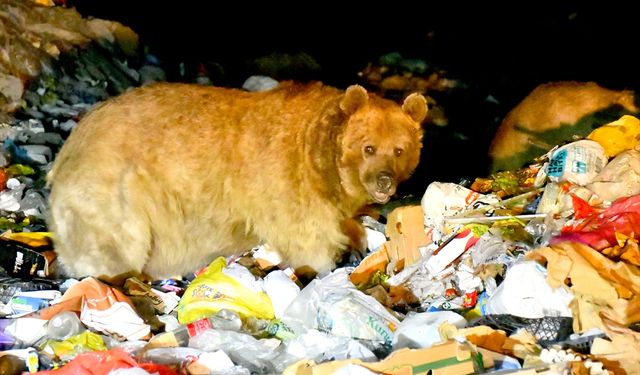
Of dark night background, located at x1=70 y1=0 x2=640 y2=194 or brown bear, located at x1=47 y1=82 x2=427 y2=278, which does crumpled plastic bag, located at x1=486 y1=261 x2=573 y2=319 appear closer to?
brown bear, located at x1=47 y1=82 x2=427 y2=278

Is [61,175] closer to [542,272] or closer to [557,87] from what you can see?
[542,272]

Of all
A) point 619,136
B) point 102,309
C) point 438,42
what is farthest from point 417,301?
point 438,42

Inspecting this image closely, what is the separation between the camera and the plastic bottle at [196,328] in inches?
160

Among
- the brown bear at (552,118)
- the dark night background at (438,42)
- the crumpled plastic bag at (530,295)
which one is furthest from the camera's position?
the dark night background at (438,42)

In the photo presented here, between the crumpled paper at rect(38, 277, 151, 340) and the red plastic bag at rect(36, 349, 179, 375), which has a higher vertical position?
the red plastic bag at rect(36, 349, 179, 375)

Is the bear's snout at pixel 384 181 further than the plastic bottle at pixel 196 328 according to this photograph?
Yes

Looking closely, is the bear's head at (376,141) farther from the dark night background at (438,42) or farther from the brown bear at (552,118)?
the dark night background at (438,42)

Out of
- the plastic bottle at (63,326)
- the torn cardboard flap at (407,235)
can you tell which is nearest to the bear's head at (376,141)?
the torn cardboard flap at (407,235)

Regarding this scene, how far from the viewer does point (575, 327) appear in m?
3.78

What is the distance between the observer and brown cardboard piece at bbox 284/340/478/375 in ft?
11.1

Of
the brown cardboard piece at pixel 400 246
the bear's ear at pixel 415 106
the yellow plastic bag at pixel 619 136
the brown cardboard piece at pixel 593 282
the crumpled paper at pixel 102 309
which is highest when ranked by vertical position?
the bear's ear at pixel 415 106

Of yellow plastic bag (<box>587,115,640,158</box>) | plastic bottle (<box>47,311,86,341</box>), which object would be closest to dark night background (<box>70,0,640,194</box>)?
yellow plastic bag (<box>587,115,640,158</box>)

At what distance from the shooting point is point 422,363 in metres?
3.42

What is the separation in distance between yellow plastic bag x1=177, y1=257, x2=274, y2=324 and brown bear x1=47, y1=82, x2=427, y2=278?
1.94 feet
